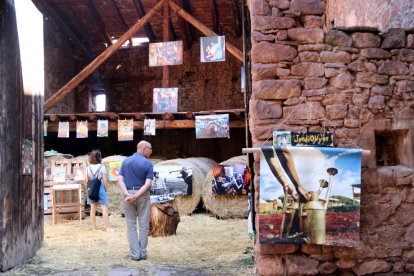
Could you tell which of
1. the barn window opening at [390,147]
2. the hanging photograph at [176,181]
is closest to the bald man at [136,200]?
the barn window opening at [390,147]

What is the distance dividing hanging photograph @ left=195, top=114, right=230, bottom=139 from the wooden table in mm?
3593

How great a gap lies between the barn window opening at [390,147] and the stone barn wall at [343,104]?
0.09 feet

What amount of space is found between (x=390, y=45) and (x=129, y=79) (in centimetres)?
1526

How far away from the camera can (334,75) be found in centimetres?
432

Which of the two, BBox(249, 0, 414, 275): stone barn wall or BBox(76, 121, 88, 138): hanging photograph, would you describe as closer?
BBox(249, 0, 414, 275): stone barn wall

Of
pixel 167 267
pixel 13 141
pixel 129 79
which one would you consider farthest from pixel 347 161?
pixel 129 79

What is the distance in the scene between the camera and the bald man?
5.95 m

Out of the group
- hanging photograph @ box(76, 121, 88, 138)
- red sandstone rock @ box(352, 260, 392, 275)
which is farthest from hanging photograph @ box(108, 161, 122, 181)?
red sandstone rock @ box(352, 260, 392, 275)

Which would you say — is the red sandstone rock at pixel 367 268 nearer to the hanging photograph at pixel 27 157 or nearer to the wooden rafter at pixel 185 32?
the hanging photograph at pixel 27 157

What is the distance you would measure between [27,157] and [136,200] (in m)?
1.69

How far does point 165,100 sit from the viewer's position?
12594 millimetres

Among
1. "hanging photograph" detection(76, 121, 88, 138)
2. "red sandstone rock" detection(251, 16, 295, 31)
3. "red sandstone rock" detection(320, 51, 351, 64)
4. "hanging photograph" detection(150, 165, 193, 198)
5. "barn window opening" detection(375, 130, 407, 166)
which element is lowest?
"hanging photograph" detection(150, 165, 193, 198)

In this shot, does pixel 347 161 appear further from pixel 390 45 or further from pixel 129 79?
pixel 129 79

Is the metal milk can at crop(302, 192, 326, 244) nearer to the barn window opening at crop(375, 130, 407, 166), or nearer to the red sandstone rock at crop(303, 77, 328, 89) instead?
the barn window opening at crop(375, 130, 407, 166)
